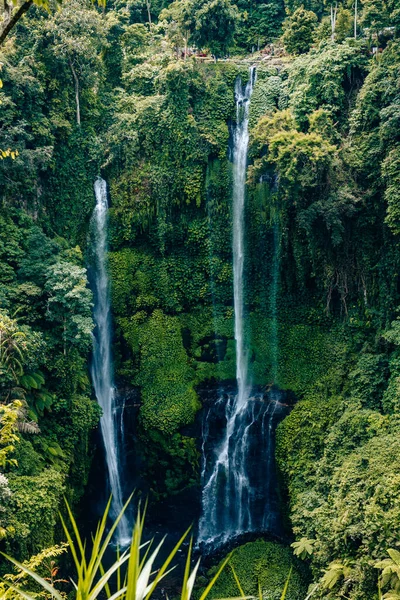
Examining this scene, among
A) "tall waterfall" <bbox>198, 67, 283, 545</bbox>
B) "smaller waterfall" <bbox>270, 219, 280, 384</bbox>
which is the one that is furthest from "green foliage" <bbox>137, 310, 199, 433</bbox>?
Result: "smaller waterfall" <bbox>270, 219, 280, 384</bbox>

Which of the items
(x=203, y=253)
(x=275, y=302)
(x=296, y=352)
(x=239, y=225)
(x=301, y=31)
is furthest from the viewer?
(x=301, y=31)

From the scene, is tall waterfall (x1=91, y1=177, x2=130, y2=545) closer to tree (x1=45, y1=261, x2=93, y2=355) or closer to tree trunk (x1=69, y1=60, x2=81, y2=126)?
tree trunk (x1=69, y1=60, x2=81, y2=126)

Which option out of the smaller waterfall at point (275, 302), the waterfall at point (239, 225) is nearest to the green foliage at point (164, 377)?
the waterfall at point (239, 225)

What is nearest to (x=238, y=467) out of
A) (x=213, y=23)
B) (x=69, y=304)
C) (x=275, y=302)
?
(x=275, y=302)

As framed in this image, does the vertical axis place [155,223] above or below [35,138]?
below

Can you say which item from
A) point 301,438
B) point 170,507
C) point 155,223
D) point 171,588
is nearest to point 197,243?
point 155,223

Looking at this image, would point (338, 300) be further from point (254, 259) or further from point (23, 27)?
point (23, 27)

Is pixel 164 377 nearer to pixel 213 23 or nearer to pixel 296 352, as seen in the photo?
pixel 296 352
